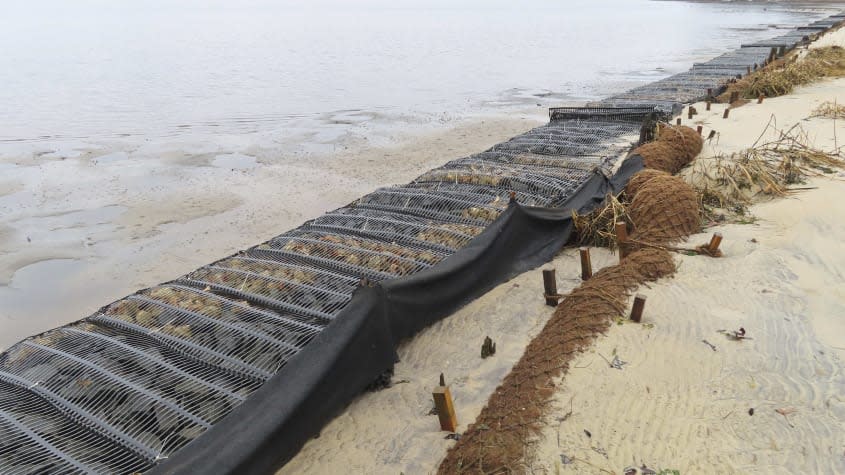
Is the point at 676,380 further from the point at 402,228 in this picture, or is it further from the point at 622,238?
the point at 402,228

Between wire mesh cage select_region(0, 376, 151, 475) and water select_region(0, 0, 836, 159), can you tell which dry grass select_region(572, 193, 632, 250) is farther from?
water select_region(0, 0, 836, 159)

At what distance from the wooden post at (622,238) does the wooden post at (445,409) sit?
117 inches

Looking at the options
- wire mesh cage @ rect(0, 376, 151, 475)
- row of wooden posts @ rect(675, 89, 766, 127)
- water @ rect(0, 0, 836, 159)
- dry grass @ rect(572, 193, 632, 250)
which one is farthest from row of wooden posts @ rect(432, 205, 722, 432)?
water @ rect(0, 0, 836, 159)

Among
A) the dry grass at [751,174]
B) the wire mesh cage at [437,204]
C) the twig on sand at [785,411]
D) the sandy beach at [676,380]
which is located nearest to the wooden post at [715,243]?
the sandy beach at [676,380]

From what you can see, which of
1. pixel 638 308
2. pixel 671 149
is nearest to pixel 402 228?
pixel 638 308

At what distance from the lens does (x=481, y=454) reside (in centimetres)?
327

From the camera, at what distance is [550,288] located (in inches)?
202

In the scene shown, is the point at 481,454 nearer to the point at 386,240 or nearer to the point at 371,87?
the point at 386,240

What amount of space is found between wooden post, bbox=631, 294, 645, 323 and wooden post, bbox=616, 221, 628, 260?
1.30 m

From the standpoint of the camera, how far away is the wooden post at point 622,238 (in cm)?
569

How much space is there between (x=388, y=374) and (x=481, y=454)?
1203mm

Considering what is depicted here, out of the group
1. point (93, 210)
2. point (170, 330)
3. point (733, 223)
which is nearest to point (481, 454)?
point (170, 330)

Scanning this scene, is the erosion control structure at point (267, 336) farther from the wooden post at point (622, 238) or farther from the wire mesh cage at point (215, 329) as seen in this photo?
the wooden post at point (622, 238)

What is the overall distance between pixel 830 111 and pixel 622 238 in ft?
25.8
